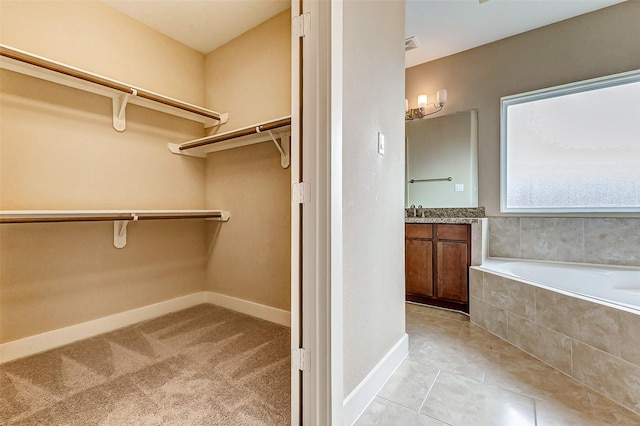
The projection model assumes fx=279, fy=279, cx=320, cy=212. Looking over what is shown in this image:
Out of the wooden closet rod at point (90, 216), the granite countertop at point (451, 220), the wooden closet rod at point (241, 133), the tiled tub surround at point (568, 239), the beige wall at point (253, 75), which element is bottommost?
the tiled tub surround at point (568, 239)

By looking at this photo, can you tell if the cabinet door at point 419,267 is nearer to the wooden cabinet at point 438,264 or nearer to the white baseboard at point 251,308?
the wooden cabinet at point 438,264

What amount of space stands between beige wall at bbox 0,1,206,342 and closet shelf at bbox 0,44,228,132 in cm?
8

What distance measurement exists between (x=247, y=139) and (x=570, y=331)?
2.53m

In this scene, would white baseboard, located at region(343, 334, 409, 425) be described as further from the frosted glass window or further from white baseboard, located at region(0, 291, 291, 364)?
the frosted glass window

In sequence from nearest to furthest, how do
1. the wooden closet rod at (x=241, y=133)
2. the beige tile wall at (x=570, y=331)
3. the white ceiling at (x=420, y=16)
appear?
the beige tile wall at (x=570, y=331) < the wooden closet rod at (x=241, y=133) < the white ceiling at (x=420, y=16)

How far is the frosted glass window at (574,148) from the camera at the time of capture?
2.32m

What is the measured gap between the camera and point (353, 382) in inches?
48.4

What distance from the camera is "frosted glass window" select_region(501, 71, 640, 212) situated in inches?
91.4

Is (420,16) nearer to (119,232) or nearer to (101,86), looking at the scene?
(101,86)

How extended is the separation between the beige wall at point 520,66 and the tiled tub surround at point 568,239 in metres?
0.25

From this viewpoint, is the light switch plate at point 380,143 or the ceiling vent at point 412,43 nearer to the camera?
the light switch plate at point 380,143

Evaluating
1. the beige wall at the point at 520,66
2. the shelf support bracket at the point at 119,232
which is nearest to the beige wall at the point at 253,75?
the shelf support bracket at the point at 119,232

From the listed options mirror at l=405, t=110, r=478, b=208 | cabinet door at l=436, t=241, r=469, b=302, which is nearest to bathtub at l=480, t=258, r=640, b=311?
cabinet door at l=436, t=241, r=469, b=302

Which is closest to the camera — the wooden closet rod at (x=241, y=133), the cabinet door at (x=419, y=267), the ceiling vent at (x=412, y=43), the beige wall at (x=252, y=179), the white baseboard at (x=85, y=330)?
the white baseboard at (x=85, y=330)
